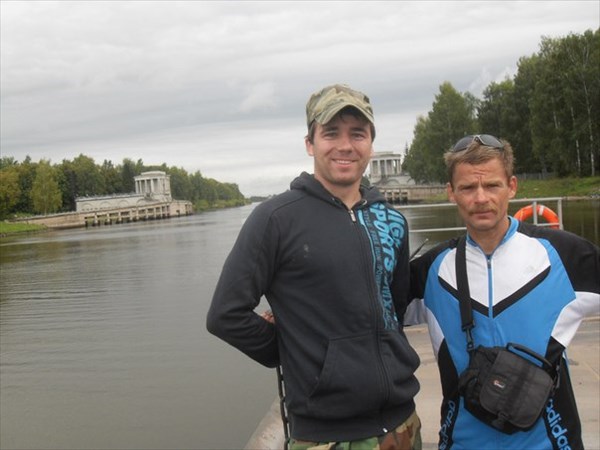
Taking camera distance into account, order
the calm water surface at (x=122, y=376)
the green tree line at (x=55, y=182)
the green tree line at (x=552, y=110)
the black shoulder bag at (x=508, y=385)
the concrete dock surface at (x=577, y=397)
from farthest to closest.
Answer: the green tree line at (x=55, y=182) < the green tree line at (x=552, y=110) < the calm water surface at (x=122, y=376) < the concrete dock surface at (x=577, y=397) < the black shoulder bag at (x=508, y=385)

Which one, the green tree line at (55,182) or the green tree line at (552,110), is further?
the green tree line at (55,182)

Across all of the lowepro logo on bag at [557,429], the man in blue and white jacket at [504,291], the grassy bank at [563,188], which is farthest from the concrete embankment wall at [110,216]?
the lowepro logo on bag at [557,429]

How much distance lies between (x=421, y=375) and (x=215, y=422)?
10.5 feet

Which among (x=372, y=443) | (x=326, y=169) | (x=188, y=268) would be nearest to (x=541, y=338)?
(x=372, y=443)

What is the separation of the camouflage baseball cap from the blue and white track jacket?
26.4 inches

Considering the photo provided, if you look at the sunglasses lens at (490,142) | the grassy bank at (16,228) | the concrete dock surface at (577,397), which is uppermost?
the sunglasses lens at (490,142)

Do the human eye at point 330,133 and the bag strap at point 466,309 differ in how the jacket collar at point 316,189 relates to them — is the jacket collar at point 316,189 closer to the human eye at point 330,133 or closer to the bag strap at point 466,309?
the human eye at point 330,133

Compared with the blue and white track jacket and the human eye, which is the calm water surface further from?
the human eye

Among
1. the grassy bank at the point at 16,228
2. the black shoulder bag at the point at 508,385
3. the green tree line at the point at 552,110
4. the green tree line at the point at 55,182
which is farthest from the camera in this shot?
the green tree line at the point at 55,182

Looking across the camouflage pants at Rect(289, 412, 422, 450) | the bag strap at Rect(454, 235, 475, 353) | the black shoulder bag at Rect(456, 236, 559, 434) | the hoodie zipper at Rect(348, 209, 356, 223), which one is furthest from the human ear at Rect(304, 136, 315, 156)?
the camouflage pants at Rect(289, 412, 422, 450)

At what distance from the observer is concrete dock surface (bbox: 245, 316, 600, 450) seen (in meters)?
3.82

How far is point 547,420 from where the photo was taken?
6.98ft

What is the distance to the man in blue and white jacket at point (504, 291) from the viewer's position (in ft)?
7.06

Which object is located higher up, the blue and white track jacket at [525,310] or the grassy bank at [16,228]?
the blue and white track jacket at [525,310]
